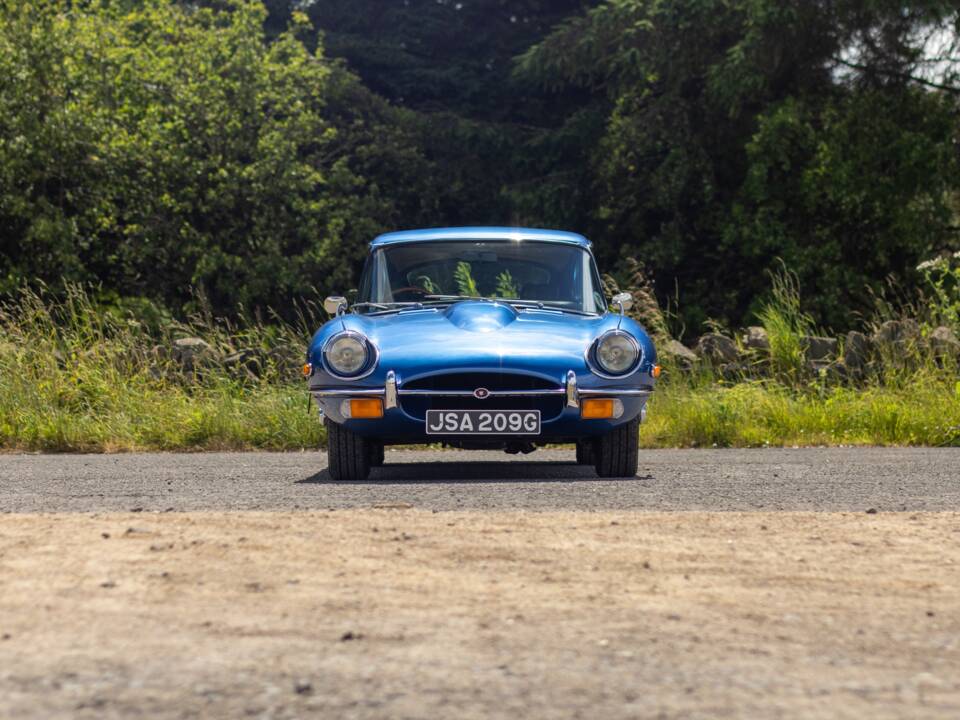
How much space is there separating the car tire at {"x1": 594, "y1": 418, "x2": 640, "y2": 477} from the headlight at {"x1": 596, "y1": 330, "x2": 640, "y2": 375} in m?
0.39

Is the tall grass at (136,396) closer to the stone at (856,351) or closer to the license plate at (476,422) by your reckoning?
the license plate at (476,422)

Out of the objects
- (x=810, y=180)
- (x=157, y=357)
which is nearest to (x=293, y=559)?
(x=157, y=357)

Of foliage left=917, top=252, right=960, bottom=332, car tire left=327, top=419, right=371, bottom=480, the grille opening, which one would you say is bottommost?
car tire left=327, top=419, right=371, bottom=480

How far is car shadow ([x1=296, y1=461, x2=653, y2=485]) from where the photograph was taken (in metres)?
8.65

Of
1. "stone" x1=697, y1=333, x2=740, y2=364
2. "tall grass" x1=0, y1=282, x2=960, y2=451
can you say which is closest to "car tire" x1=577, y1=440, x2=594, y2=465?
"tall grass" x1=0, y1=282, x2=960, y2=451

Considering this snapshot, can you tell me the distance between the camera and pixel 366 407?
841 centimetres

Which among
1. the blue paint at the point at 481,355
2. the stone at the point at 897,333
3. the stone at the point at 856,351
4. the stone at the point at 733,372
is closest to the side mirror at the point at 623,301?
the blue paint at the point at 481,355

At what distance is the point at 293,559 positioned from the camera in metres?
5.32

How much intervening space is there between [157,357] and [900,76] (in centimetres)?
1658

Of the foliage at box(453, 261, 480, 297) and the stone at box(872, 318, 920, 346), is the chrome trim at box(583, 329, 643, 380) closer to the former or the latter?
the foliage at box(453, 261, 480, 297)

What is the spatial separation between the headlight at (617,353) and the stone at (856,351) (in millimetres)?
6371

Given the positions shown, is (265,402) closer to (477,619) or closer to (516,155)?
(477,619)

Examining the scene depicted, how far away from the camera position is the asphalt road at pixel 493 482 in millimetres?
7289

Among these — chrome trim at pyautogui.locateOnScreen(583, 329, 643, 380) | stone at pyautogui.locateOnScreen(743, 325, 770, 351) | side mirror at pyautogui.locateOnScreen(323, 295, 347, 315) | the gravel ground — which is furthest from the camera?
stone at pyautogui.locateOnScreen(743, 325, 770, 351)
